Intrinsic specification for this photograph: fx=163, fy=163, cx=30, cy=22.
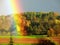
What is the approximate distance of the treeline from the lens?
177cm

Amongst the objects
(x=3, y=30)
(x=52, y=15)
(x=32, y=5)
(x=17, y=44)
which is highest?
(x=32, y=5)

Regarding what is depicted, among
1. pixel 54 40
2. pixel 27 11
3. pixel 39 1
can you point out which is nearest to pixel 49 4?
pixel 39 1

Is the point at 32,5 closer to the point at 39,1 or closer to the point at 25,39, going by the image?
the point at 39,1

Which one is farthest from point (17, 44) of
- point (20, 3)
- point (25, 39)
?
point (20, 3)

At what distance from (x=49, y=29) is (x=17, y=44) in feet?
1.25

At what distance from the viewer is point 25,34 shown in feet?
5.80

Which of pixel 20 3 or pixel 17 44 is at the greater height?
pixel 20 3

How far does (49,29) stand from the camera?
1.77 meters

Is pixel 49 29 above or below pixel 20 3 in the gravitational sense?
below

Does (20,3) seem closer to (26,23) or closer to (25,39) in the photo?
(26,23)

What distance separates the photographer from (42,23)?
1.78 m

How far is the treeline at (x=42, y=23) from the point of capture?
1766 mm

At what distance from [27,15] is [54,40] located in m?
0.40

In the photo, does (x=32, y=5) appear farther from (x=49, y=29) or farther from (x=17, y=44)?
(x=17, y=44)
